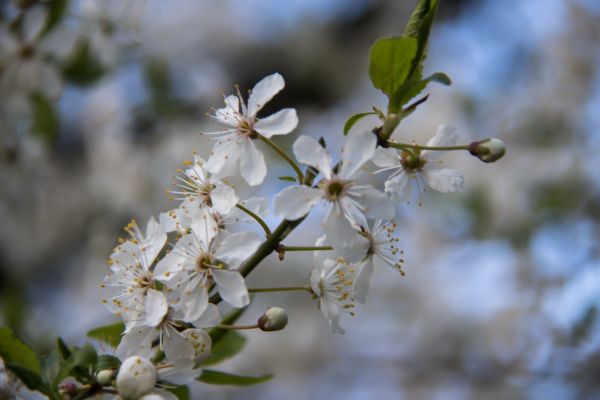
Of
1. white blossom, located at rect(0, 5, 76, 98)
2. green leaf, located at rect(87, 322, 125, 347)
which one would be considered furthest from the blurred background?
green leaf, located at rect(87, 322, 125, 347)

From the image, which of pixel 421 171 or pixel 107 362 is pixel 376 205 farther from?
pixel 107 362

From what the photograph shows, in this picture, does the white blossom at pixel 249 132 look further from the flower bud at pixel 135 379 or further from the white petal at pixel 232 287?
the flower bud at pixel 135 379

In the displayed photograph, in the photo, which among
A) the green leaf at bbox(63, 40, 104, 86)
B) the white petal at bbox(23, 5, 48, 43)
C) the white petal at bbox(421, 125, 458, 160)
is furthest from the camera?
the green leaf at bbox(63, 40, 104, 86)

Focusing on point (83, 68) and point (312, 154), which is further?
point (83, 68)

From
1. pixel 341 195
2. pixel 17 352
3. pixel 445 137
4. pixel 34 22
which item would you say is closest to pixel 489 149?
pixel 445 137

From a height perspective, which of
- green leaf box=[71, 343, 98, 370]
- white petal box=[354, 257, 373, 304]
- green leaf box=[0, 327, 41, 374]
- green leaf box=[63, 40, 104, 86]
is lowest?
green leaf box=[0, 327, 41, 374]

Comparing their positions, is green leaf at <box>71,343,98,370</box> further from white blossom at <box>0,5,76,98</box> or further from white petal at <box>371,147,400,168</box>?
white blossom at <box>0,5,76,98</box>

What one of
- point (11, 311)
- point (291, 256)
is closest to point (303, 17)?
point (291, 256)
